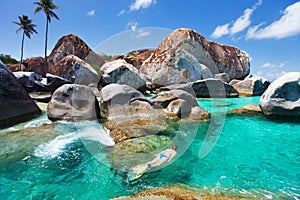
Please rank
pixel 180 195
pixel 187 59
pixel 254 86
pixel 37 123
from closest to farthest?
1. pixel 180 195
2. pixel 37 123
3. pixel 187 59
4. pixel 254 86

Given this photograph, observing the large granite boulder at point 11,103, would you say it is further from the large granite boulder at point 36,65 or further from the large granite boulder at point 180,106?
the large granite boulder at point 36,65

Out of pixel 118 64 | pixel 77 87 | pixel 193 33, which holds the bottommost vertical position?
pixel 77 87

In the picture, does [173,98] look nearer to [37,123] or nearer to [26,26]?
[37,123]

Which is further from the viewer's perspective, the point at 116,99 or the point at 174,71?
the point at 174,71

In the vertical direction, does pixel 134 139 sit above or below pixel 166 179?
above

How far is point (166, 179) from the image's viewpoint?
4.03 meters

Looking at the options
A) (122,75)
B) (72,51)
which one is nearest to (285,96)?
(122,75)

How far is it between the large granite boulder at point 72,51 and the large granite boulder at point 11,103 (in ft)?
76.7

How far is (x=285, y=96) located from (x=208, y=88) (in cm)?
936

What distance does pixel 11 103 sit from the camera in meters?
8.80

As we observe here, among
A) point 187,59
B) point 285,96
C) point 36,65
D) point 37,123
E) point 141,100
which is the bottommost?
point 37,123

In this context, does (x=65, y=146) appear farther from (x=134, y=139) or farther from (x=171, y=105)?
(x=171, y=105)

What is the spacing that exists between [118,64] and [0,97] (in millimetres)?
11655

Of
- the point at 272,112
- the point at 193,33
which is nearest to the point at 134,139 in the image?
the point at 272,112
